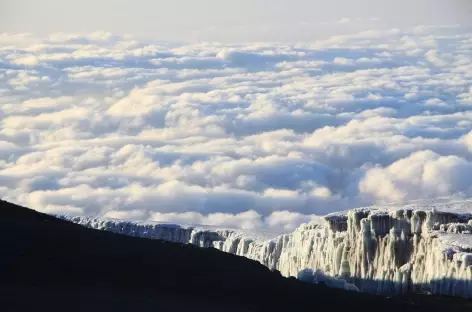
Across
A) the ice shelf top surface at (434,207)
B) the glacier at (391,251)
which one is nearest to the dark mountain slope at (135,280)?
the glacier at (391,251)

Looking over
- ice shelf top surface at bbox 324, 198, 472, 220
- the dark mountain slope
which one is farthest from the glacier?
the dark mountain slope

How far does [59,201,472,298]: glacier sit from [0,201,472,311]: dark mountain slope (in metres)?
12.8

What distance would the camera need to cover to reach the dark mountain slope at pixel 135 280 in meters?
62.6

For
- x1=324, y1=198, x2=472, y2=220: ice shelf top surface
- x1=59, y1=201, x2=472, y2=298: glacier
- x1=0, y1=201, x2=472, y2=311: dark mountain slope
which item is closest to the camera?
x1=0, y1=201, x2=472, y2=311: dark mountain slope

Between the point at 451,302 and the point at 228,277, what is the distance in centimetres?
1828

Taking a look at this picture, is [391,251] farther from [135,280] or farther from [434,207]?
[135,280]

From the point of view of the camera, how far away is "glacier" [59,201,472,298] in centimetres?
9562

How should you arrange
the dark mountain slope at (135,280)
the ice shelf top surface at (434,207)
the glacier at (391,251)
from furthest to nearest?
the ice shelf top surface at (434,207) < the glacier at (391,251) < the dark mountain slope at (135,280)

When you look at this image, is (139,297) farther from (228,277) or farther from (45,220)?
(45,220)

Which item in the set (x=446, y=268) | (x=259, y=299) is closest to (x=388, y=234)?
(x=446, y=268)

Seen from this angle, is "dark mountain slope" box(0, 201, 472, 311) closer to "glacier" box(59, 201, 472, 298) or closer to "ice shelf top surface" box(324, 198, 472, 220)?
"glacier" box(59, 201, 472, 298)

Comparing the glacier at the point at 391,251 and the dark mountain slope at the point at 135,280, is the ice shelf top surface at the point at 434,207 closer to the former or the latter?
the glacier at the point at 391,251

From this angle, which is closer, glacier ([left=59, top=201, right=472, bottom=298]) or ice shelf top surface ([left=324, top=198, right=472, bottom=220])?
glacier ([left=59, top=201, right=472, bottom=298])

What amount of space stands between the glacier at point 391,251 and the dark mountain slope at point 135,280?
12.8 meters
